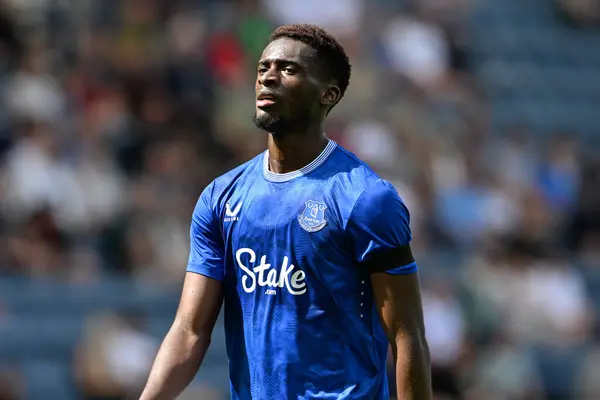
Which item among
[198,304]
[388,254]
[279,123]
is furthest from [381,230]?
[198,304]

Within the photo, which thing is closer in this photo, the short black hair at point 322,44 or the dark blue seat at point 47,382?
the short black hair at point 322,44

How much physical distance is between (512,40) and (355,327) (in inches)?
542

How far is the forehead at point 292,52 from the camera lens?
4676mm

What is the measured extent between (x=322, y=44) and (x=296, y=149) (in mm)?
394

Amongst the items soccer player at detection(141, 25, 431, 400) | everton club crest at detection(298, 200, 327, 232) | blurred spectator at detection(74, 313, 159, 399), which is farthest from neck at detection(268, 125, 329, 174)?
blurred spectator at detection(74, 313, 159, 399)

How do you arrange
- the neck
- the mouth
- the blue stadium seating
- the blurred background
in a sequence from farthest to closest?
the blue stadium seating < the blurred background < the neck < the mouth

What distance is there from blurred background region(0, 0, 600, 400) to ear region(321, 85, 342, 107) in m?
5.53

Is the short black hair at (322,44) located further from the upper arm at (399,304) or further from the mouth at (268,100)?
the upper arm at (399,304)

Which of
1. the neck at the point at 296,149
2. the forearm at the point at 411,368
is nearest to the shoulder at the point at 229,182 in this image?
the neck at the point at 296,149

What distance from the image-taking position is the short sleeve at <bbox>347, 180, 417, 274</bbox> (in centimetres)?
451

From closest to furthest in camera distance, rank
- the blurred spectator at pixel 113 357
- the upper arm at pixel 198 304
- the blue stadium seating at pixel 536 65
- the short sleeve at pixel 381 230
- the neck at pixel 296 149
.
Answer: the short sleeve at pixel 381 230 → the neck at pixel 296 149 → the upper arm at pixel 198 304 → the blurred spectator at pixel 113 357 → the blue stadium seating at pixel 536 65

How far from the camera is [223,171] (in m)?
12.1

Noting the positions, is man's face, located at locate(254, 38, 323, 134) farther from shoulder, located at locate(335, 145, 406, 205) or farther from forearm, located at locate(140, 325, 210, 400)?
forearm, located at locate(140, 325, 210, 400)

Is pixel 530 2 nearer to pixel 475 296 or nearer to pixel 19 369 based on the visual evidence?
pixel 475 296
